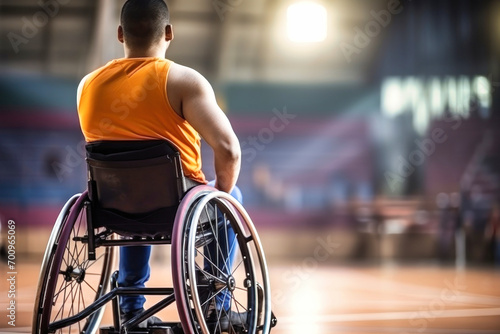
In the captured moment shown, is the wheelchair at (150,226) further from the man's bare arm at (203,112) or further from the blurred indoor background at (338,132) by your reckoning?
the blurred indoor background at (338,132)

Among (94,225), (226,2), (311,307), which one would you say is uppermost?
(226,2)

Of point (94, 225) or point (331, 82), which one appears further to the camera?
point (331, 82)

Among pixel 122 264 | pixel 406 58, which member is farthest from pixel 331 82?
pixel 122 264

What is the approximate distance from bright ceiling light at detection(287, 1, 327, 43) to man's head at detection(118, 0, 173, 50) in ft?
17.1

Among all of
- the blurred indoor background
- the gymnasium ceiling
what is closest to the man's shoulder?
the blurred indoor background

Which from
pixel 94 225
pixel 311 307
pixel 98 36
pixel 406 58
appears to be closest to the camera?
pixel 94 225

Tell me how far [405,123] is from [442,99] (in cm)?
64

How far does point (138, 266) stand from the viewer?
1888 mm

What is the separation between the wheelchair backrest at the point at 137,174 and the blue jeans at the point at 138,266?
0.17 m

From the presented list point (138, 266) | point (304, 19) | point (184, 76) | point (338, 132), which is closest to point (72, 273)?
point (138, 266)

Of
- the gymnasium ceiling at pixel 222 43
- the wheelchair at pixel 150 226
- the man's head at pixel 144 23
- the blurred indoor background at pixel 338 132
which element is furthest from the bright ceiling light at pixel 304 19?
the wheelchair at pixel 150 226

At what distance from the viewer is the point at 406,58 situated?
410 inches

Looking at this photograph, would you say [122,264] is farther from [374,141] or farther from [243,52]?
[243,52]

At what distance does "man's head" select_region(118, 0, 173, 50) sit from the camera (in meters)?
1.81
